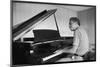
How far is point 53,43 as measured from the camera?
2.03 m

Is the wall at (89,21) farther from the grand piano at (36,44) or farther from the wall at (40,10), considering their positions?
the grand piano at (36,44)

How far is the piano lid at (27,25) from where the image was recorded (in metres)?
1.90

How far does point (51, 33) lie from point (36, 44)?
0.81 ft

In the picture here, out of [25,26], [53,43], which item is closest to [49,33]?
[53,43]

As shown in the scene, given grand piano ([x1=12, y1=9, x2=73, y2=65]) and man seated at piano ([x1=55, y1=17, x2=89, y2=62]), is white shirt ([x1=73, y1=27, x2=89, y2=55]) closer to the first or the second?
man seated at piano ([x1=55, y1=17, x2=89, y2=62])

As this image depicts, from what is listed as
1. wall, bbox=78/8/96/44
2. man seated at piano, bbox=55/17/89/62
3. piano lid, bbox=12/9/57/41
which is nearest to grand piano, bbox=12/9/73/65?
piano lid, bbox=12/9/57/41

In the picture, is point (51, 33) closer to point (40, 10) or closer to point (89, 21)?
point (40, 10)

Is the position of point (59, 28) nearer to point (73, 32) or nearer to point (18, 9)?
point (73, 32)

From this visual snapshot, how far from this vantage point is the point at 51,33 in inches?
79.5

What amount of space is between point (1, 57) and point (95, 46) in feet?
4.24

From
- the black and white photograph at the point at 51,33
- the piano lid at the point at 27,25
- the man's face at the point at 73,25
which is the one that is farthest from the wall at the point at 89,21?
the piano lid at the point at 27,25

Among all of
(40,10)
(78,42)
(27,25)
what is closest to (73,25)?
(78,42)

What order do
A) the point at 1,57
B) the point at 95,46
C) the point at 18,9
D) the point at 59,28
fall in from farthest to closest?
the point at 95,46 < the point at 59,28 < the point at 18,9 < the point at 1,57

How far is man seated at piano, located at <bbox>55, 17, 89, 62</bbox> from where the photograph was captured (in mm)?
2109
